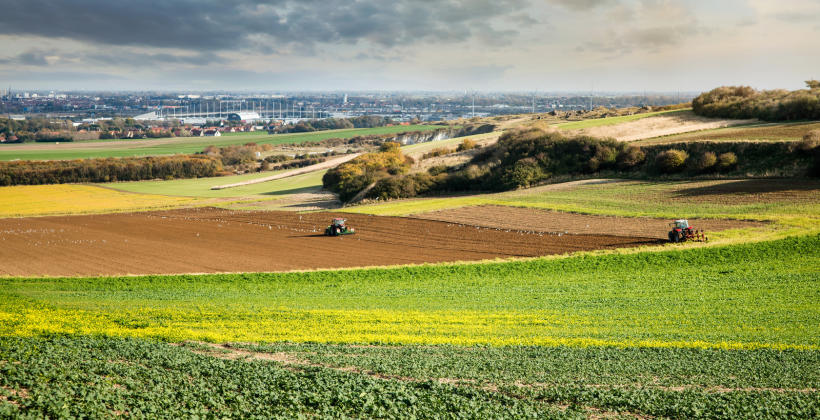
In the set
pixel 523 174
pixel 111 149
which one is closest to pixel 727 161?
pixel 523 174

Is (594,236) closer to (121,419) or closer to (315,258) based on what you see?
(315,258)

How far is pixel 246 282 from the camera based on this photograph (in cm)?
3328

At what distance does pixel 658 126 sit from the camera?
85.1 meters

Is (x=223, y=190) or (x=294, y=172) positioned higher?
(x=294, y=172)

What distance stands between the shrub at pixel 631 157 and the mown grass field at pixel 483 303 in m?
32.4

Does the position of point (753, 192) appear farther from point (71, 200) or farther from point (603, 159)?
point (71, 200)

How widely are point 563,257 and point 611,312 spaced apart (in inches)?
474

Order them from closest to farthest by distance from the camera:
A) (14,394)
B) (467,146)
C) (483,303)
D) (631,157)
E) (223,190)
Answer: (14,394)
(483,303)
(631,157)
(223,190)
(467,146)

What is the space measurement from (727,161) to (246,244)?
152 ft

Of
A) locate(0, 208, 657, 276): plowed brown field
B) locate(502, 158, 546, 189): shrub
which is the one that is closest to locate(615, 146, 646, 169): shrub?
locate(502, 158, 546, 189): shrub

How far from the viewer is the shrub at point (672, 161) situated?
5891 cm

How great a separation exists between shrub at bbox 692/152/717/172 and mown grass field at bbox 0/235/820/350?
25.6 metres

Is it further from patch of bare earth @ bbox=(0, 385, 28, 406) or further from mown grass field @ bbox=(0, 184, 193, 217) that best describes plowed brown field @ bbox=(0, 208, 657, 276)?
patch of bare earth @ bbox=(0, 385, 28, 406)

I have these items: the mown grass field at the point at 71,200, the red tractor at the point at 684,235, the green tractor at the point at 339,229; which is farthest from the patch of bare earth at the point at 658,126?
the mown grass field at the point at 71,200
